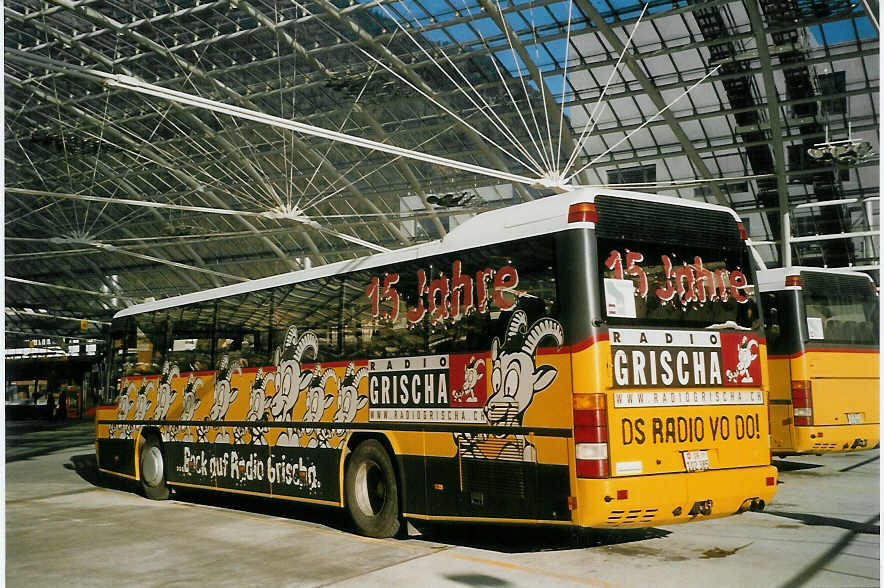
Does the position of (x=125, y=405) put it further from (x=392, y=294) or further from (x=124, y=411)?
(x=392, y=294)

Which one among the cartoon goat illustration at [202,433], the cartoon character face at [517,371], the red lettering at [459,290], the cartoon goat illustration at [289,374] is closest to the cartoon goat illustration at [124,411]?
the cartoon goat illustration at [202,433]

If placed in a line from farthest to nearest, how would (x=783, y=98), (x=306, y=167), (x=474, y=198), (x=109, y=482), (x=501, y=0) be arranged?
(x=306, y=167)
(x=474, y=198)
(x=783, y=98)
(x=501, y=0)
(x=109, y=482)

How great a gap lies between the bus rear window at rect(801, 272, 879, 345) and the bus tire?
11.4 meters

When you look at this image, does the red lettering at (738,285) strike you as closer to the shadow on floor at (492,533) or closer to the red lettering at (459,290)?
the red lettering at (459,290)

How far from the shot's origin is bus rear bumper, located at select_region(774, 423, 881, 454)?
15703 millimetres

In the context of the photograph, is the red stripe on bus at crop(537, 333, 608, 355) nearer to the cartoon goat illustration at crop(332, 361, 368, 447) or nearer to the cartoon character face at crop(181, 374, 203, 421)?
the cartoon goat illustration at crop(332, 361, 368, 447)

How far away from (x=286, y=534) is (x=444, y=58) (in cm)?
2376

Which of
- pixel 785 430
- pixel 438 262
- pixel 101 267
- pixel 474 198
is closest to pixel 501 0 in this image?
pixel 474 198

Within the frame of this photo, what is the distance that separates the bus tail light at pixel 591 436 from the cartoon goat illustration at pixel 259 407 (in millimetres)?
5807

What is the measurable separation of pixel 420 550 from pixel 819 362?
9.67m

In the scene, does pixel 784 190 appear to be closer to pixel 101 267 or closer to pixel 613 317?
pixel 613 317

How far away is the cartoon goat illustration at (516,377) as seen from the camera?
345 inches

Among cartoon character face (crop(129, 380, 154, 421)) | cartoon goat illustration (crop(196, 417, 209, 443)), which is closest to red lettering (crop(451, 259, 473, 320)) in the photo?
cartoon goat illustration (crop(196, 417, 209, 443))

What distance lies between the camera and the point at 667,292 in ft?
29.5
